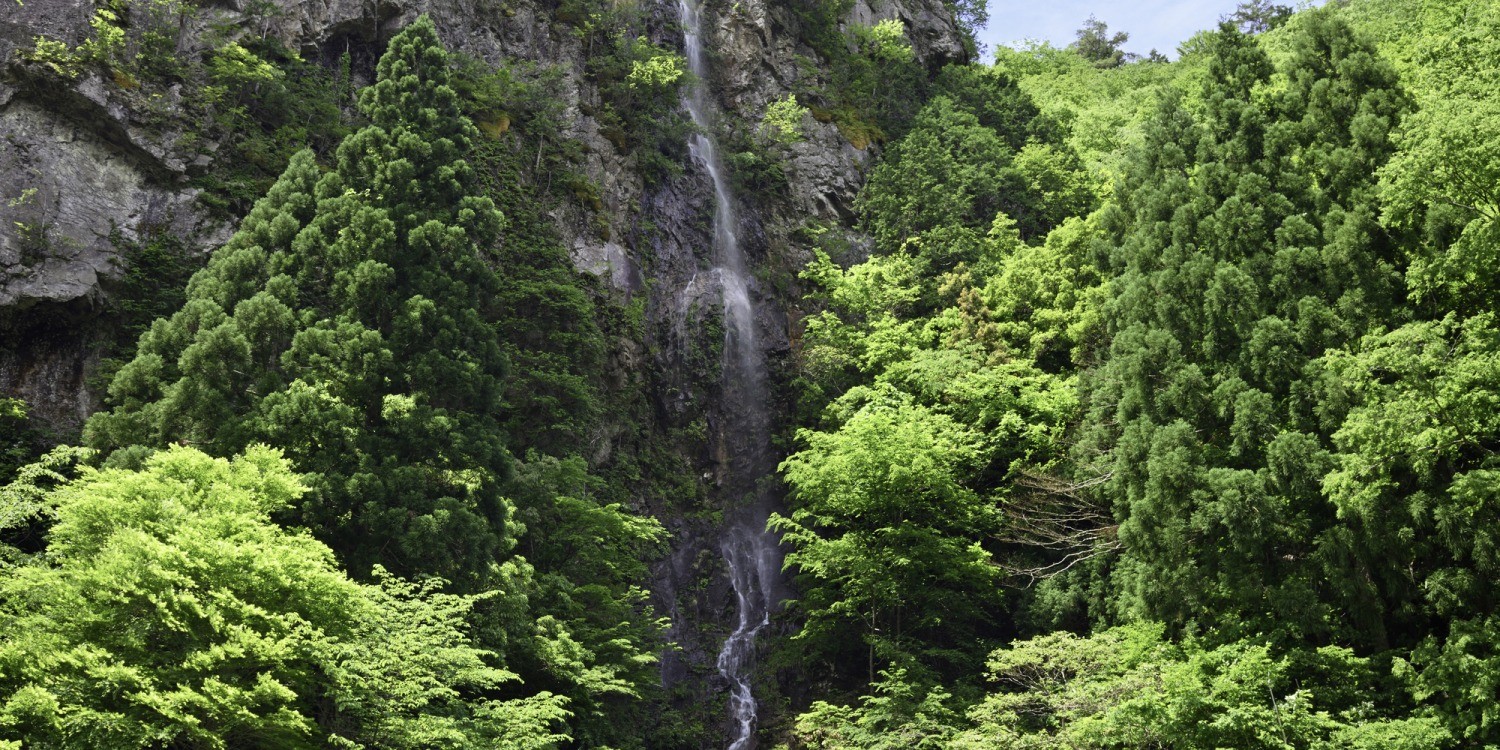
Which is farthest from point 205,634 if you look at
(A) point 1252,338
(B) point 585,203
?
(B) point 585,203

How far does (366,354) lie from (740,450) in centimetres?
1332

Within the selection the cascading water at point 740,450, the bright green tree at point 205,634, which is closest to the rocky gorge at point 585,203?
the cascading water at point 740,450

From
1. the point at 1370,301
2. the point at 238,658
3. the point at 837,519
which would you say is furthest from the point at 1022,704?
the point at 238,658

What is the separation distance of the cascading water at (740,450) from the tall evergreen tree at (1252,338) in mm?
9823

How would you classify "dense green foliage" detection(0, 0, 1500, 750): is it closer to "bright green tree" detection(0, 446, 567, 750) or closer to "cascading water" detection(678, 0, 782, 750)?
"bright green tree" detection(0, 446, 567, 750)

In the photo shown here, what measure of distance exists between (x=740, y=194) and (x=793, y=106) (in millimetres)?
3649

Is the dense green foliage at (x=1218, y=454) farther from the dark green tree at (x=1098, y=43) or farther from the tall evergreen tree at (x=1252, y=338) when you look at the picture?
the dark green tree at (x=1098, y=43)

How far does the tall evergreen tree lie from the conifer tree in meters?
11.1

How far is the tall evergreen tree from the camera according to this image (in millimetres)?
16141

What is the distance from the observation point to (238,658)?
1266 centimetres

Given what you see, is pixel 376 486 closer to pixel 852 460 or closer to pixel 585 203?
pixel 852 460

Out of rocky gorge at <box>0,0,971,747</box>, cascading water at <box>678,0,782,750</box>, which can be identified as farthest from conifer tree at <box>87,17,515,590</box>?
cascading water at <box>678,0,782,750</box>

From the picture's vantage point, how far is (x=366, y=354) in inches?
715

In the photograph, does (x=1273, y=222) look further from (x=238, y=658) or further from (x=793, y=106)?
(x=793, y=106)
